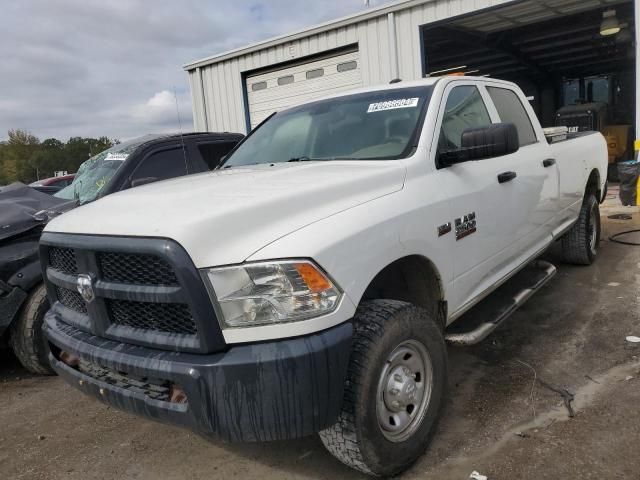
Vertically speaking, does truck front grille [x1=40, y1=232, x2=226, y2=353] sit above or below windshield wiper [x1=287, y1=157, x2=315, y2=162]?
below

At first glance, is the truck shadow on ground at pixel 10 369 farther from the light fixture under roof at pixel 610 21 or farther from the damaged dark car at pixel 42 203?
the light fixture under roof at pixel 610 21

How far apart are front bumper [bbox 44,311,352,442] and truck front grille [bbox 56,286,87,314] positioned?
545 millimetres

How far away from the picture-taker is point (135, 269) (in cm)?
211

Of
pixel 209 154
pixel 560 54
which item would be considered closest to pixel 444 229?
pixel 209 154

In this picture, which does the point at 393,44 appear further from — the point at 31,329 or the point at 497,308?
the point at 31,329

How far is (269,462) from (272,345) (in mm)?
1033

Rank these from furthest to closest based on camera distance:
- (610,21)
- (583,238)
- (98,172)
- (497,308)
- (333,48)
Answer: (610,21) < (333,48) < (583,238) < (98,172) < (497,308)

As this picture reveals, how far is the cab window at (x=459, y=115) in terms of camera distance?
3.19 metres

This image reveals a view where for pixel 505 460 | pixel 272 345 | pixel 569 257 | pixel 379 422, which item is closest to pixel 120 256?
pixel 272 345

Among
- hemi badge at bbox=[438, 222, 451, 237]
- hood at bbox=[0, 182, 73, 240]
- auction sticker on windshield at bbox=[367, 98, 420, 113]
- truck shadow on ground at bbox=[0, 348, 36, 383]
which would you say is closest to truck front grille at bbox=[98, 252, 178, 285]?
hemi badge at bbox=[438, 222, 451, 237]

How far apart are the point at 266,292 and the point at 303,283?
0.14 metres

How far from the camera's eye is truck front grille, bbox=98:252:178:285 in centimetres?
201

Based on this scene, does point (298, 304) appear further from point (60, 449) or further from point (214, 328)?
point (60, 449)

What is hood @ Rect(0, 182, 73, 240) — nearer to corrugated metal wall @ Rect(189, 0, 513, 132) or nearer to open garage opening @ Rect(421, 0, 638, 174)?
open garage opening @ Rect(421, 0, 638, 174)
